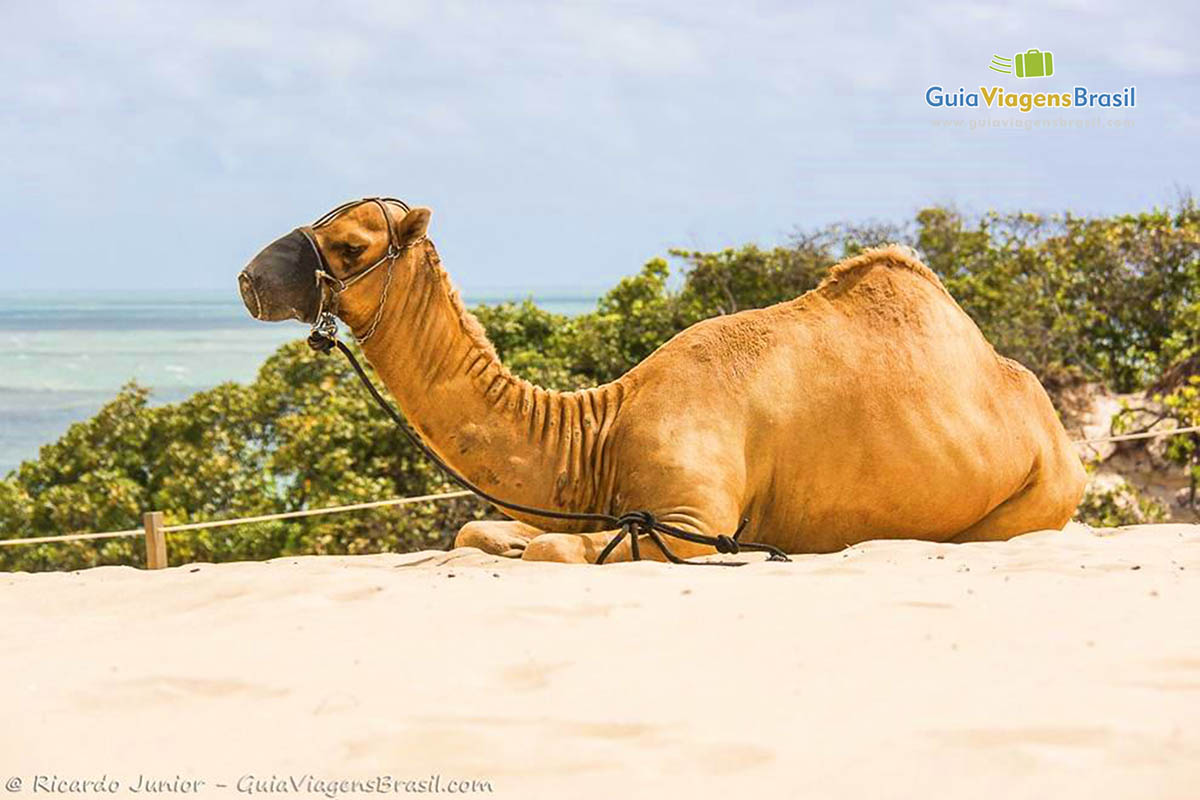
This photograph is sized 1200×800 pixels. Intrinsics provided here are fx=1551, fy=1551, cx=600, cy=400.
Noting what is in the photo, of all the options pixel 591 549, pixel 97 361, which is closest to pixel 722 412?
pixel 591 549

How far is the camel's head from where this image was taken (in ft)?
19.0

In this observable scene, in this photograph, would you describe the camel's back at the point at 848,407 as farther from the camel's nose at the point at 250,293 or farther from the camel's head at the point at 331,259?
the camel's nose at the point at 250,293

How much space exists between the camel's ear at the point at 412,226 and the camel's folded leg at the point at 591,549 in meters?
1.30

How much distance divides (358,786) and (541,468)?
10.7 ft

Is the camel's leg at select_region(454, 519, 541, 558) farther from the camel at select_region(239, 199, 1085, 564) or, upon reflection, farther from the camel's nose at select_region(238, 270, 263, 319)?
the camel's nose at select_region(238, 270, 263, 319)

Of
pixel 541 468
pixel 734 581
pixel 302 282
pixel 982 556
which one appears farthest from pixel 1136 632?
pixel 302 282

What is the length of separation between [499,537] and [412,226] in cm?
130

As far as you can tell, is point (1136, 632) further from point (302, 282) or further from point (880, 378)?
point (302, 282)

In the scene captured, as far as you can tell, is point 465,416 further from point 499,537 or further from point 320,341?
point 320,341

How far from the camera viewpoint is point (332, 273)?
5934mm

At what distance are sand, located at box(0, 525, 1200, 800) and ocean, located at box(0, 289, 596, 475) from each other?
28369mm

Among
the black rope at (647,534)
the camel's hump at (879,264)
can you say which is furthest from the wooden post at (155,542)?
the camel's hump at (879,264)

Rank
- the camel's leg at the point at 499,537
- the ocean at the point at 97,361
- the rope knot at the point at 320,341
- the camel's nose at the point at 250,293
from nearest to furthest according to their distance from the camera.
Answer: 1. the camel's nose at the point at 250,293
2. the rope knot at the point at 320,341
3. the camel's leg at the point at 499,537
4. the ocean at the point at 97,361

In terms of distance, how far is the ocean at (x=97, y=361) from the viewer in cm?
4703
